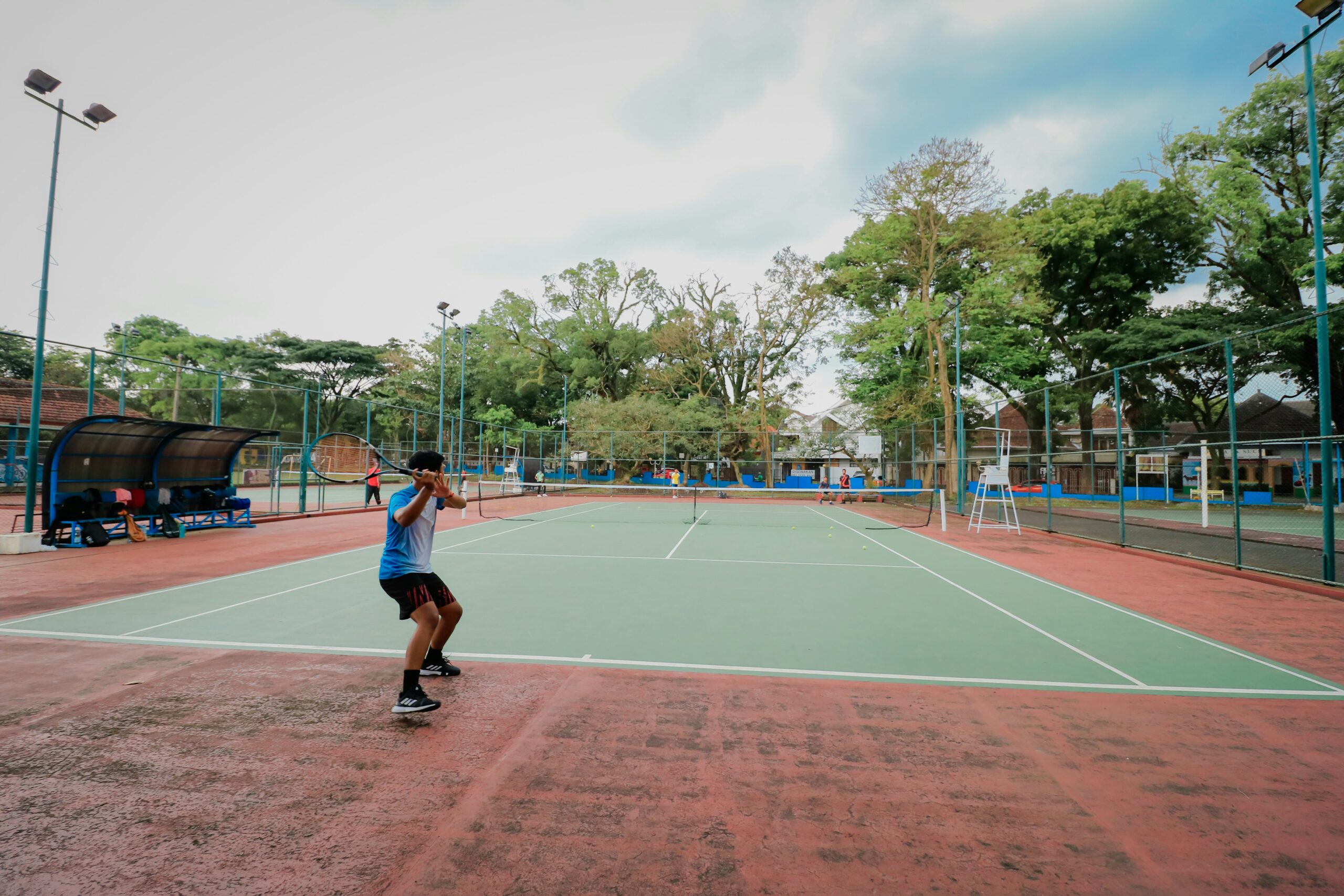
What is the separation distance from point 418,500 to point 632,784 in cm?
214

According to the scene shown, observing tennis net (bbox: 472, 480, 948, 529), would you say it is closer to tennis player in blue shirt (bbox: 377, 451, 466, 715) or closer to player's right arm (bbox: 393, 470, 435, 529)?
tennis player in blue shirt (bbox: 377, 451, 466, 715)

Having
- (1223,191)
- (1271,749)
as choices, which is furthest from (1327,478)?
(1223,191)

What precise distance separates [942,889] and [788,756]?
117 centimetres

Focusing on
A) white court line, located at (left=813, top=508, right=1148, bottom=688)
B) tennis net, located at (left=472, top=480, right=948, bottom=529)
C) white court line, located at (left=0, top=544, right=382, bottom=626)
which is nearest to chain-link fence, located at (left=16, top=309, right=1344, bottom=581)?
tennis net, located at (left=472, top=480, right=948, bottom=529)

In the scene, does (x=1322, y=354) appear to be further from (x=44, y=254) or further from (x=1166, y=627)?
(x=44, y=254)

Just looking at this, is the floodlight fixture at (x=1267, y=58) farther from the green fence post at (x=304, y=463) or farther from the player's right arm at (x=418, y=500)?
the green fence post at (x=304, y=463)

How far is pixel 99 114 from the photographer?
1092 cm

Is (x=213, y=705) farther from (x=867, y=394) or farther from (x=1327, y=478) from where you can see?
(x=867, y=394)

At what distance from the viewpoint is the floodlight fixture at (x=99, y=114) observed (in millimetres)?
10820

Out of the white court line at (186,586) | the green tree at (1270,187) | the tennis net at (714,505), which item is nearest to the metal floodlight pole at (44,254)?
the white court line at (186,586)

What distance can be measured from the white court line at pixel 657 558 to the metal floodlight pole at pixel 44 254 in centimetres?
691

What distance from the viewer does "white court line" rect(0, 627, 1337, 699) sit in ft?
15.3

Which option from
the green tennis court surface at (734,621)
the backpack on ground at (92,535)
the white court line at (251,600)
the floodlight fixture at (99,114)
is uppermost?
the floodlight fixture at (99,114)

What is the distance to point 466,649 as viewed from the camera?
546 centimetres
